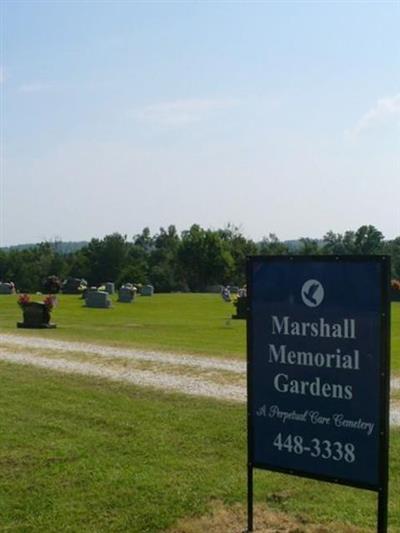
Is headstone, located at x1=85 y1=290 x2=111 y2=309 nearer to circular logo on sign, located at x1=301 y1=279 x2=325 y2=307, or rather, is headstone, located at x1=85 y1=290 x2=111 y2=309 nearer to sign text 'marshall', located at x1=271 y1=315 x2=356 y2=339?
sign text 'marshall', located at x1=271 y1=315 x2=356 y2=339

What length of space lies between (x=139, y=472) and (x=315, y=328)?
2.82 metres

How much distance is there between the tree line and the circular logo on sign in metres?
76.0

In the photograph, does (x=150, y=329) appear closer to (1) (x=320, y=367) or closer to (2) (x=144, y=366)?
(2) (x=144, y=366)

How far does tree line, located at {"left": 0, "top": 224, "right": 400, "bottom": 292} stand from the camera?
8806cm

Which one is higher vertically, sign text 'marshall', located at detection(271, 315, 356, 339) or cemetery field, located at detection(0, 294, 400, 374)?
sign text 'marshall', located at detection(271, 315, 356, 339)

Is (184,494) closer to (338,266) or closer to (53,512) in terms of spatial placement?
(53,512)

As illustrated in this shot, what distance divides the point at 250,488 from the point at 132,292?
136 feet

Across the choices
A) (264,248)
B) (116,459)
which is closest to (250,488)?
(116,459)

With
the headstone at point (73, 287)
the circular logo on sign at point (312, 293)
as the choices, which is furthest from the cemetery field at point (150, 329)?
the headstone at point (73, 287)

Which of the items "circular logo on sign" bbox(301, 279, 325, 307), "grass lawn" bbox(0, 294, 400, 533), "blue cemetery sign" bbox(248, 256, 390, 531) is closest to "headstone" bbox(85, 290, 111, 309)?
"grass lawn" bbox(0, 294, 400, 533)

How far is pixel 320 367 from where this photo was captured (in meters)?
5.29

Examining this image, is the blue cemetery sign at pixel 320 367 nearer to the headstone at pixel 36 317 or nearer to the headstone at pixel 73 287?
the headstone at pixel 36 317

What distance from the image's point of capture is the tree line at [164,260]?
289 feet

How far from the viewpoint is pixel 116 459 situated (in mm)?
7719
